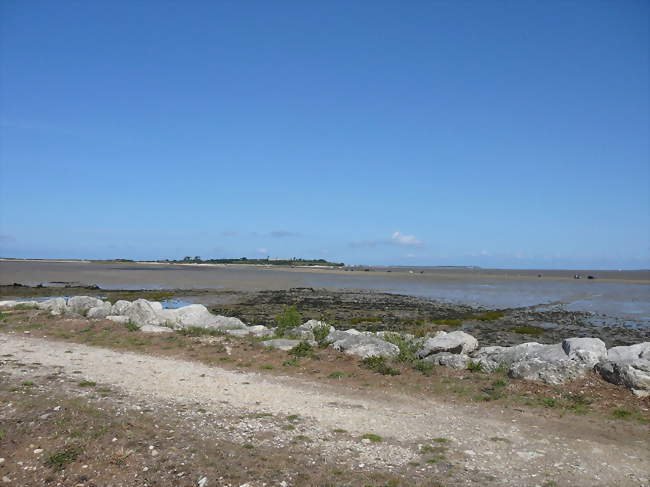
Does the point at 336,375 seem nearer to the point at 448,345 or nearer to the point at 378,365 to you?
the point at 378,365

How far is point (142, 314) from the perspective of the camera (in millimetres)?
19000

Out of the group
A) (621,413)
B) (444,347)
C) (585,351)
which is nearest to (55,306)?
(444,347)

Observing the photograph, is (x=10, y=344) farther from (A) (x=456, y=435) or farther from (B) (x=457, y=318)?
(B) (x=457, y=318)

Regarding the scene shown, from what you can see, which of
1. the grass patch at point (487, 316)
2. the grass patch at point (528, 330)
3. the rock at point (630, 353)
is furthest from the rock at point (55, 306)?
the grass patch at point (487, 316)

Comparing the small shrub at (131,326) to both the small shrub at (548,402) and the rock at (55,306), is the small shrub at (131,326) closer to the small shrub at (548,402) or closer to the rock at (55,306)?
the rock at (55,306)

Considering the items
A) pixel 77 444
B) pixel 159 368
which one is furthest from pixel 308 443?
pixel 159 368

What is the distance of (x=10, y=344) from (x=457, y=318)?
82.8 ft

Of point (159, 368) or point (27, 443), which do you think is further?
point (159, 368)

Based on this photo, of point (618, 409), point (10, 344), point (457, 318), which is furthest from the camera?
point (457, 318)

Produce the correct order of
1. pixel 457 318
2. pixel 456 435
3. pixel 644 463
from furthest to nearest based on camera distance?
pixel 457 318, pixel 456 435, pixel 644 463

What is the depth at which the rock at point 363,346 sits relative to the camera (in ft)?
45.0

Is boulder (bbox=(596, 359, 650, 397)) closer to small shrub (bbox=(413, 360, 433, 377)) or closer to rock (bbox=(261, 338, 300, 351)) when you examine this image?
small shrub (bbox=(413, 360, 433, 377))

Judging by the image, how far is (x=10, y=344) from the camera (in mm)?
14484

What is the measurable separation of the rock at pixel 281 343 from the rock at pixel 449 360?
4.19 meters
